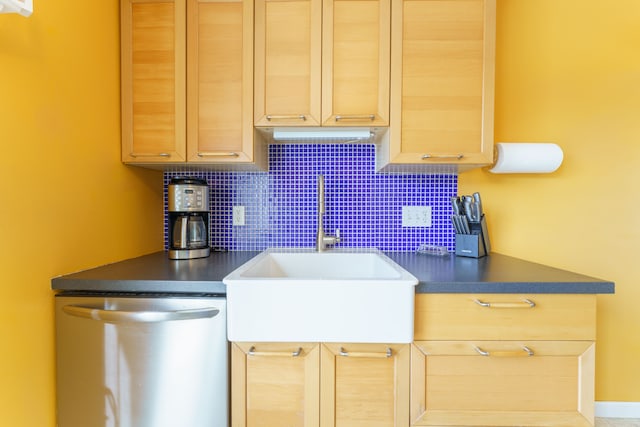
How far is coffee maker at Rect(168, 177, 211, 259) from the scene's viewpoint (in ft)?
4.76

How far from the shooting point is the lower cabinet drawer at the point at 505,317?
1.05 metres

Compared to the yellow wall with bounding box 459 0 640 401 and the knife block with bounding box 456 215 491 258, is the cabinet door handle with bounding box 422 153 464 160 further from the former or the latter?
the yellow wall with bounding box 459 0 640 401

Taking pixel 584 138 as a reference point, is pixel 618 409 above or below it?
below

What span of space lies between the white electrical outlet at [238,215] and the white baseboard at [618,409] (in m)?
2.16

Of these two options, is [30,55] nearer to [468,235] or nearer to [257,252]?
[257,252]

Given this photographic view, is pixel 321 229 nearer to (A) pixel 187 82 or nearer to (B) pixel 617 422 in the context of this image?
(A) pixel 187 82

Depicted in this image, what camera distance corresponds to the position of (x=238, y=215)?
5.81 feet

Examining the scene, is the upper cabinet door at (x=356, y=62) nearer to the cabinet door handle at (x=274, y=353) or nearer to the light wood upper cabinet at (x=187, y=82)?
the light wood upper cabinet at (x=187, y=82)

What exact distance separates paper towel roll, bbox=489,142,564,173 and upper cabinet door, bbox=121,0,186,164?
1.54 m

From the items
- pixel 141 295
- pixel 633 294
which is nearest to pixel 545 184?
pixel 633 294

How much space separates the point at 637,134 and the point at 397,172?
4.21 ft

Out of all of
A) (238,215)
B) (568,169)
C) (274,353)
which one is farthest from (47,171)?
(568,169)

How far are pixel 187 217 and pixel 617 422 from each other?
96.9 inches

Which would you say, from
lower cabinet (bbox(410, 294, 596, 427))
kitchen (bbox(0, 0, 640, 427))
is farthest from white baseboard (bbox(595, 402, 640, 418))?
lower cabinet (bbox(410, 294, 596, 427))
